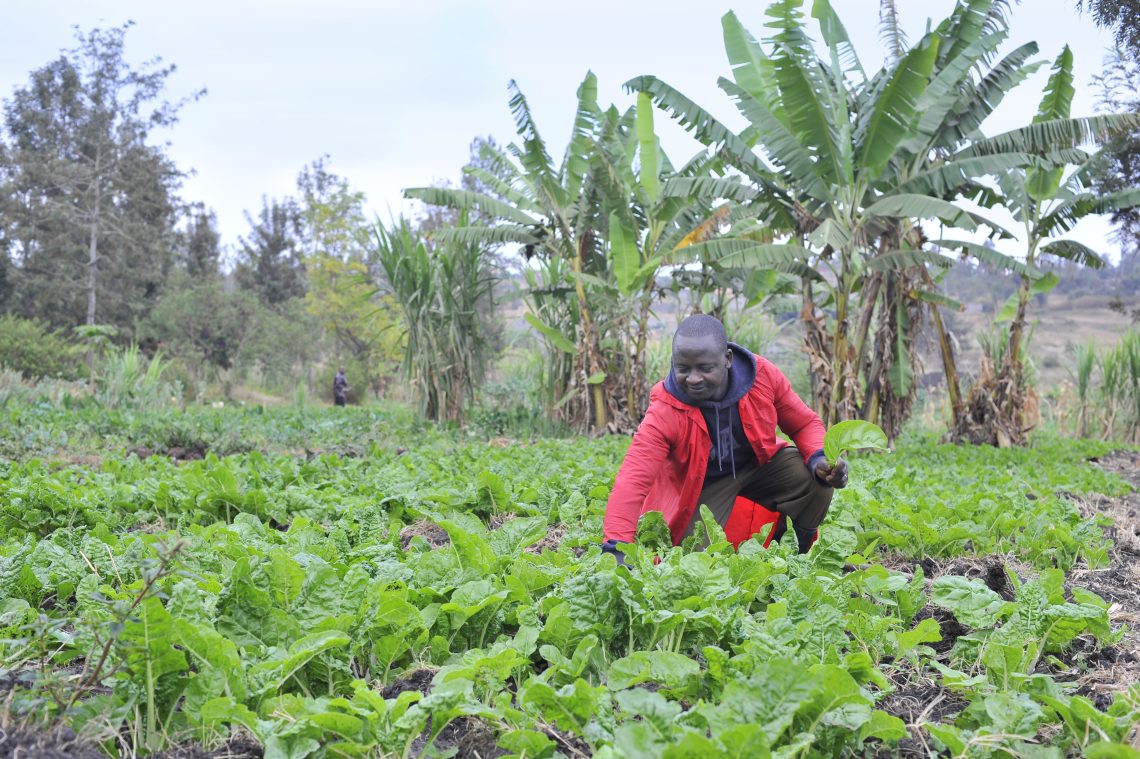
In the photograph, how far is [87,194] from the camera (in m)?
34.4

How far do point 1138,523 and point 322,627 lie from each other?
5.14 meters

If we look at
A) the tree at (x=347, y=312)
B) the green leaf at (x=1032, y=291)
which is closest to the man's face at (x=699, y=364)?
the green leaf at (x=1032, y=291)

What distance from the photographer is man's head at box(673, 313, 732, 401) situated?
3615 mm

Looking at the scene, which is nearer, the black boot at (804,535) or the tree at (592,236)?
the black boot at (804,535)

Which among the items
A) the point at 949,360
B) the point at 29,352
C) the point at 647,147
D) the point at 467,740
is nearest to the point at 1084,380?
the point at 949,360

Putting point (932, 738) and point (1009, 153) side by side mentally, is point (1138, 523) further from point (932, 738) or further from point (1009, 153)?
point (1009, 153)

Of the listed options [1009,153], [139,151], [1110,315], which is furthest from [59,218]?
[1110,315]

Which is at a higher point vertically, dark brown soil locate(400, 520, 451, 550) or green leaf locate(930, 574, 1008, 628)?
green leaf locate(930, 574, 1008, 628)

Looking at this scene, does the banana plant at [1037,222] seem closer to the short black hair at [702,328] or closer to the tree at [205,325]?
the short black hair at [702,328]

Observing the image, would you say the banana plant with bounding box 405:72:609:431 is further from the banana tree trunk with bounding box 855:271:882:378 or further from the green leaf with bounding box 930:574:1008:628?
the green leaf with bounding box 930:574:1008:628

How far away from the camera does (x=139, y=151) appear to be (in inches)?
1438

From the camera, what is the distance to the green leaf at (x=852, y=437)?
3.30 metres

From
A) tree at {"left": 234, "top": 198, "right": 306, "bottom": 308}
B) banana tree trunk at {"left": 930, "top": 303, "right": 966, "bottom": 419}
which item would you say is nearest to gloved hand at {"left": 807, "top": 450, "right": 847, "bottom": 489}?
banana tree trunk at {"left": 930, "top": 303, "right": 966, "bottom": 419}

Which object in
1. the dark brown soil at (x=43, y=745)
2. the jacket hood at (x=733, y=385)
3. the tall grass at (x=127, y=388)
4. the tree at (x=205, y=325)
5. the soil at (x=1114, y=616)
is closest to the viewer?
the dark brown soil at (x=43, y=745)
